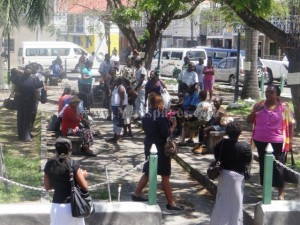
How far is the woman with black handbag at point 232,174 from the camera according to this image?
6.90 m

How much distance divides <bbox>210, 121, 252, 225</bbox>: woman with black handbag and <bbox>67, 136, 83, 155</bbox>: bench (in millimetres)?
5250

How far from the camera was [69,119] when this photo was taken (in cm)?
1184

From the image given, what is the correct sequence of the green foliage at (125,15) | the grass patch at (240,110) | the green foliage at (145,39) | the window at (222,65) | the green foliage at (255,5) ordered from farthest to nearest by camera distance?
1. the window at (222,65)
2. the green foliage at (145,39)
3. the grass patch at (240,110)
4. the green foliage at (125,15)
5. the green foliage at (255,5)

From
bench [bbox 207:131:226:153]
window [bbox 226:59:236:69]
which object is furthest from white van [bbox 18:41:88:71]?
bench [bbox 207:131:226:153]

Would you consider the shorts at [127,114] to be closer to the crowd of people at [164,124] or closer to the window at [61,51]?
the crowd of people at [164,124]

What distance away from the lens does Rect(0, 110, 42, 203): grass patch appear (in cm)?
847

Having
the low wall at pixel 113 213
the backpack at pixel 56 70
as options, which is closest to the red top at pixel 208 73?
the backpack at pixel 56 70

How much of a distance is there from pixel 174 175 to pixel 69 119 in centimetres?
240

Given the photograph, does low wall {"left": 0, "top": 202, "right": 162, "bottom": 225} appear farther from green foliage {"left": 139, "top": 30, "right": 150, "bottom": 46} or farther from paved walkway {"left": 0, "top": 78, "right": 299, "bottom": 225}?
green foliage {"left": 139, "top": 30, "right": 150, "bottom": 46}

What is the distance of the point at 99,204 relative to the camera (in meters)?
7.17

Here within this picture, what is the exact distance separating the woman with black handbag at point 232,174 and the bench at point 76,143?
5.25m

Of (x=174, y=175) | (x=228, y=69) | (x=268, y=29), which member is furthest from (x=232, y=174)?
(x=228, y=69)

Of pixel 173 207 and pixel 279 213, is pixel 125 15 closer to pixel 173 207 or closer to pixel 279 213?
pixel 173 207

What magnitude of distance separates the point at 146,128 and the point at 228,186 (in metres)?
1.62
